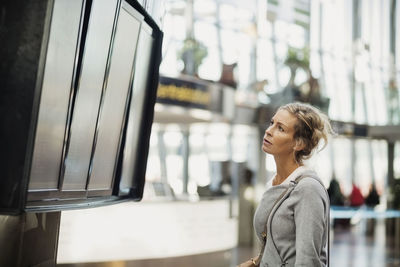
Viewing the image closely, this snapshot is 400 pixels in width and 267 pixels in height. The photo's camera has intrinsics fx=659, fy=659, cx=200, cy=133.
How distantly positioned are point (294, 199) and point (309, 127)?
0.38 m

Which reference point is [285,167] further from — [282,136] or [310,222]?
[310,222]

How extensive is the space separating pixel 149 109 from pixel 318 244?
2050 mm

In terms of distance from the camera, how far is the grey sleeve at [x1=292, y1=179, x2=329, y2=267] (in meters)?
2.66

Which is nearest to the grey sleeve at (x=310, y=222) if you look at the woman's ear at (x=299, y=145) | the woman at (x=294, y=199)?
the woman at (x=294, y=199)

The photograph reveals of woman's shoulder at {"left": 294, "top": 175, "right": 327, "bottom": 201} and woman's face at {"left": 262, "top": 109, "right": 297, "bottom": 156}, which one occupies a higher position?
woman's face at {"left": 262, "top": 109, "right": 297, "bottom": 156}

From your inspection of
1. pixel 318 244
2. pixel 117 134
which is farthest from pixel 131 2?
pixel 318 244

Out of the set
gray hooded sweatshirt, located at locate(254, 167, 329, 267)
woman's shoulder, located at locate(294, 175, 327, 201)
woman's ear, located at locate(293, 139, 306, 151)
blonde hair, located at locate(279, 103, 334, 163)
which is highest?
blonde hair, located at locate(279, 103, 334, 163)

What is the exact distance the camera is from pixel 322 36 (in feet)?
Result: 114

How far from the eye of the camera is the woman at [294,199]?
8.86 feet

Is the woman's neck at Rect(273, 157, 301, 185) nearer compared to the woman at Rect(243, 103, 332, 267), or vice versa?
the woman at Rect(243, 103, 332, 267)

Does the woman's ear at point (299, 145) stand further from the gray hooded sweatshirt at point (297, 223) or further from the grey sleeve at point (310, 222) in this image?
the grey sleeve at point (310, 222)

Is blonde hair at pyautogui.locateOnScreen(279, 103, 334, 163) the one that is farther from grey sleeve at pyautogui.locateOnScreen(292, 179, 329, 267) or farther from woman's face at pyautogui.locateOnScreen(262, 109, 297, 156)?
grey sleeve at pyautogui.locateOnScreen(292, 179, 329, 267)

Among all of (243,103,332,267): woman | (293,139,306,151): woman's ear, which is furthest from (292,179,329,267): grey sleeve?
(293,139,306,151): woman's ear

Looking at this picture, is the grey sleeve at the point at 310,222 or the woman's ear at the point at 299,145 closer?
the grey sleeve at the point at 310,222
